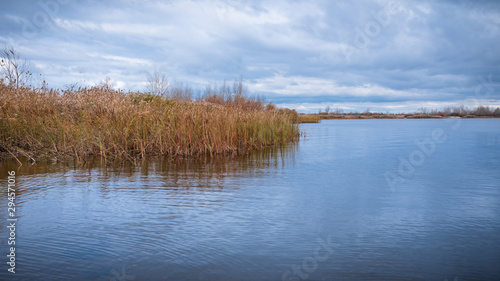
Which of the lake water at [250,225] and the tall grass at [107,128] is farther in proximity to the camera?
the tall grass at [107,128]

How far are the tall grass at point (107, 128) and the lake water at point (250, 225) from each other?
1639 millimetres

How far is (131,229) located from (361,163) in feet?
23.2

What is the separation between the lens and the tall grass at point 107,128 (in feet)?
29.7

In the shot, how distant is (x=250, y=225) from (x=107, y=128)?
6297 mm

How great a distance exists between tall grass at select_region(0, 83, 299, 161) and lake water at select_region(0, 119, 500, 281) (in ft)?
5.38

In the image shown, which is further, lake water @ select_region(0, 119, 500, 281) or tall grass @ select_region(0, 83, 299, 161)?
tall grass @ select_region(0, 83, 299, 161)

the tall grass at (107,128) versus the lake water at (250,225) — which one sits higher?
the tall grass at (107,128)

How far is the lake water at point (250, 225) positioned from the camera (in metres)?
2.94

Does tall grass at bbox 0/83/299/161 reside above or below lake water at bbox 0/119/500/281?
above

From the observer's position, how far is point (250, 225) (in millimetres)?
4035

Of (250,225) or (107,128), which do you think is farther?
(107,128)

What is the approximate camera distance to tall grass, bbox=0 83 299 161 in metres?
9.04

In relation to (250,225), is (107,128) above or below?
above

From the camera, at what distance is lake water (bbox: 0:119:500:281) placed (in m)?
2.94
